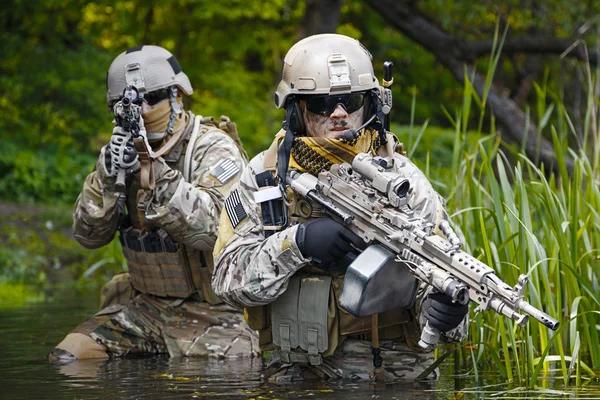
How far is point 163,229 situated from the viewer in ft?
20.9

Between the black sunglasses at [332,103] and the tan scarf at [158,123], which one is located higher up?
the tan scarf at [158,123]

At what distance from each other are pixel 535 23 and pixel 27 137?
7.19 m

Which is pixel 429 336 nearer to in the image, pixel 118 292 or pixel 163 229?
pixel 163 229

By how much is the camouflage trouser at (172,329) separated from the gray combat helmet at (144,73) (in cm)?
129

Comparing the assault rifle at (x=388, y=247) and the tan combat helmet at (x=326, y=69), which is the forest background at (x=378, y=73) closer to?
the assault rifle at (x=388, y=247)

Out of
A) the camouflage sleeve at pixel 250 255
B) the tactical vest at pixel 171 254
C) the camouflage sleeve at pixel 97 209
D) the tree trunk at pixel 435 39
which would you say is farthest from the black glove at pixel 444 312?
the tree trunk at pixel 435 39

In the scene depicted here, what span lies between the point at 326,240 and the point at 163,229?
2114 mm

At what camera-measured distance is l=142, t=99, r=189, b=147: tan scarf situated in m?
6.46

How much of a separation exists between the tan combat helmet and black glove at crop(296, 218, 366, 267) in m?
0.58

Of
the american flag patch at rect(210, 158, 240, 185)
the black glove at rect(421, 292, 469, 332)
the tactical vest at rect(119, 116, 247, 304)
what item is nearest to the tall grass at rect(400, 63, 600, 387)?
the black glove at rect(421, 292, 469, 332)

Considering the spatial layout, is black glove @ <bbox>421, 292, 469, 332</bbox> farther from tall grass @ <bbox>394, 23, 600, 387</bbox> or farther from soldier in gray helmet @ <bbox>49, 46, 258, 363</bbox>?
soldier in gray helmet @ <bbox>49, 46, 258, 363</bbox>

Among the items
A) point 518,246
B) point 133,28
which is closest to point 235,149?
point 518,246

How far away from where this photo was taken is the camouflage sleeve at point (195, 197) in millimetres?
6094

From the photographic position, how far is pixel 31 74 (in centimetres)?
1523
